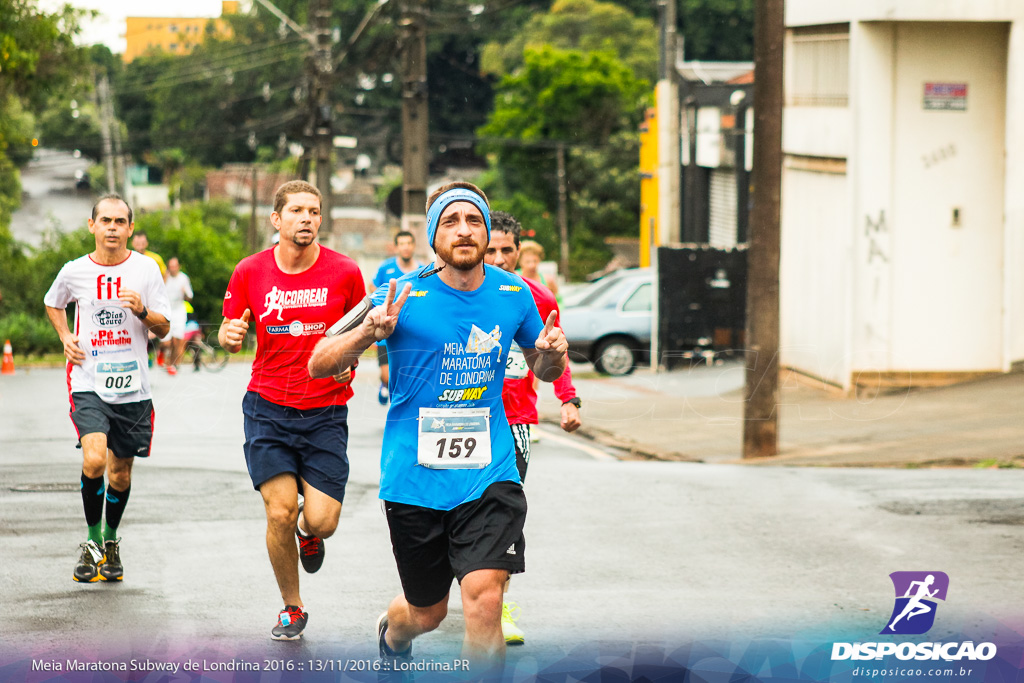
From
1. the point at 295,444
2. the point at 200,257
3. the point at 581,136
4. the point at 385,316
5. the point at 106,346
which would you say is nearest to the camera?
the point at 385,316

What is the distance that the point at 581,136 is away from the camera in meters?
58.3

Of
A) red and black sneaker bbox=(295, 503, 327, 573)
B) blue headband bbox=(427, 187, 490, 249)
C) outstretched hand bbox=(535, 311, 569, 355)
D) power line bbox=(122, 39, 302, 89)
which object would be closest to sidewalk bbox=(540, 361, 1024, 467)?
red and black sneaker bbox=(295, 503, 327, 573)

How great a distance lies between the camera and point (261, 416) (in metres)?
5.92

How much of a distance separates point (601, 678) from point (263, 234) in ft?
211

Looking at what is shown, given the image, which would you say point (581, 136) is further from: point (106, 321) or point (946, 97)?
point (106, 321)

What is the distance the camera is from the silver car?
69.4ft

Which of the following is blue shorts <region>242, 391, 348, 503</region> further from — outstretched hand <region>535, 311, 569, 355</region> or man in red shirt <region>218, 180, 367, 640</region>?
outstretched hand <region>535, 311, 569, 355</region>

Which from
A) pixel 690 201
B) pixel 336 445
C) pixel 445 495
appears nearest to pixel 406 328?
pixel 445 495

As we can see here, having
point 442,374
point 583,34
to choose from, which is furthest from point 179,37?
point 442,374

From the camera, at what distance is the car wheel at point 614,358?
2111 centimetres

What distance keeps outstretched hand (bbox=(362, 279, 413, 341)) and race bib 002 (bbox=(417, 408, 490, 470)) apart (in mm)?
394

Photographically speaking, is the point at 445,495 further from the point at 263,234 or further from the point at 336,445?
the point at 263,234

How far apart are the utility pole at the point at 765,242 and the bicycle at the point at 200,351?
38.7 feet

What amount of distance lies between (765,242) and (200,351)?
41.7ft
